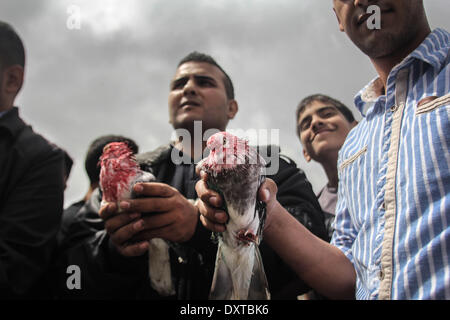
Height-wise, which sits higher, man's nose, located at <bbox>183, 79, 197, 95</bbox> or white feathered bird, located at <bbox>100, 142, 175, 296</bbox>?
man's nose, located at <bbox>183, 79, 197, 95</bbox>

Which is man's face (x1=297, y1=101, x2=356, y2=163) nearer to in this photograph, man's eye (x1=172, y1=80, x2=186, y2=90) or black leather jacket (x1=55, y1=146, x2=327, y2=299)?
black leather jacket (x1=55, y1=146, x2=327, y2=299)

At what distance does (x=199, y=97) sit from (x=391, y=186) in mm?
1176

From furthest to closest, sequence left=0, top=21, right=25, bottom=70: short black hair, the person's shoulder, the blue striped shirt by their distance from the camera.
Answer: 1. left=0, top=21, right=25, bottom=70: short black hair
2. the person's shoulder
3. the blue striped shirt

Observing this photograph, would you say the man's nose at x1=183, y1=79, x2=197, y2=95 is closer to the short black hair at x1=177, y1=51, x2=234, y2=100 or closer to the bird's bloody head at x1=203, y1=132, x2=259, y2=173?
the short black hair at x1=177, y1=51, x2=234, y2=100

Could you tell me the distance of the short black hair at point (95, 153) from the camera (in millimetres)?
2301

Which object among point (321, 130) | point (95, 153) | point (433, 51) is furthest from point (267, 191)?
point (95, 153)

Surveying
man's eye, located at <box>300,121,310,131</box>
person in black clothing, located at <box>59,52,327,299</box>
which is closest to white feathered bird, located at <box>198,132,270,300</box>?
person in black clothing, located at <box>59,52,327,299</box>

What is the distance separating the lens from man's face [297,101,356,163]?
2146mm

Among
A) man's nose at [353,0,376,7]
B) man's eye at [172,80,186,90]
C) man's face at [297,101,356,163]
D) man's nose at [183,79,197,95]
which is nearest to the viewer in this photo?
man's nose at [353,0,376,7]

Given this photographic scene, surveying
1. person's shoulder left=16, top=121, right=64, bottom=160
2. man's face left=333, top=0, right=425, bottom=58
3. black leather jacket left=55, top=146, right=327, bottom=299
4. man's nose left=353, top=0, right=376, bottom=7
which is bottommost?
black leather jacket left=55, top=146, right=327, bottom=299

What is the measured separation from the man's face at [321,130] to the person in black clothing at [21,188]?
5.30 feet

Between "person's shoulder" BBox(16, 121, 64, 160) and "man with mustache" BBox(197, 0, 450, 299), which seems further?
"person's shoulder" BBox(16, 121, 64, 160)

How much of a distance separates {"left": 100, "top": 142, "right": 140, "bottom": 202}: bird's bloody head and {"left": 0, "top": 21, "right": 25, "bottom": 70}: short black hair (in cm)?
93

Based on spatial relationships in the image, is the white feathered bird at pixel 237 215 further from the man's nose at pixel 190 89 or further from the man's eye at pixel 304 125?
the man's eye at pixel 304 125
